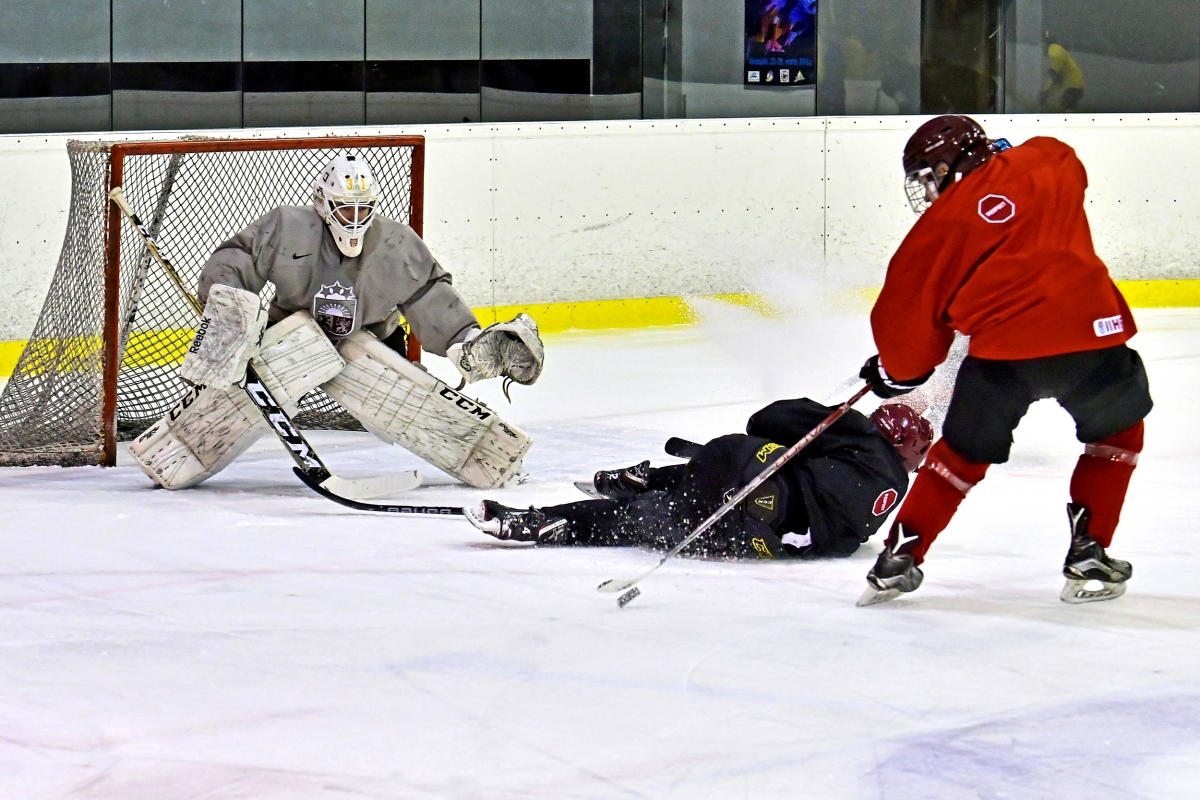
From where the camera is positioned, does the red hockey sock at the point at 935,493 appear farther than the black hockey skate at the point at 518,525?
No

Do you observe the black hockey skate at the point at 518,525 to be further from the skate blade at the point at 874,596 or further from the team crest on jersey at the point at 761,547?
the skate blade at the point at 874,596

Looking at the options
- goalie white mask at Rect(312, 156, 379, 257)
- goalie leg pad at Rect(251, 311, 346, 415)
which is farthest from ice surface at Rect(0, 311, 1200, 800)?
goalie white mask at Rect(312, 156, 379, 257)

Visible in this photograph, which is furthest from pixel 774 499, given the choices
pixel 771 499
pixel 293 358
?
pixel 293 358

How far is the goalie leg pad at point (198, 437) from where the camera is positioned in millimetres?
3799

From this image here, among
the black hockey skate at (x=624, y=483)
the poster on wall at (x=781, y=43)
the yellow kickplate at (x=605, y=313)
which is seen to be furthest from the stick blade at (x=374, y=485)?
the poster on wall at (x=781, y=43)

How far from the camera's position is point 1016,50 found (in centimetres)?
789

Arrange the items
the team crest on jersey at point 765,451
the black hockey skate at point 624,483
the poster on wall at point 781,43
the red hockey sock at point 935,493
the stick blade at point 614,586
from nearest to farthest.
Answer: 1. the red hockey sock at point 935,493
2. the stick blade at point 614,586
3. the team crest on jersey at point 765,451
4. the black hockey skate at point 624,483
5. the poster on wall at point 781,43

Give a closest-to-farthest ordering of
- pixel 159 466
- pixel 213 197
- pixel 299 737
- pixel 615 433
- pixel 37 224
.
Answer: pixel 299 737 < pixel 159 466 < pixel 615 433 < pixel 213 197 < pixel 37 224

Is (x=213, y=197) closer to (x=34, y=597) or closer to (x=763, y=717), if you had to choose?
(x=34, y=597)

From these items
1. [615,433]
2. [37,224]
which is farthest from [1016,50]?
[37,224]

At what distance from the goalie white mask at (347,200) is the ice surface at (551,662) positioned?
63 centimetres

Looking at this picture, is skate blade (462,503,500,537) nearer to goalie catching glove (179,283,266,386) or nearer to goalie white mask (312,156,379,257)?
goalie catching glove (179,283,266,386)

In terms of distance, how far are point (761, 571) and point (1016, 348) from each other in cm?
69

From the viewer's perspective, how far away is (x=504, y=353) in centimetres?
388
